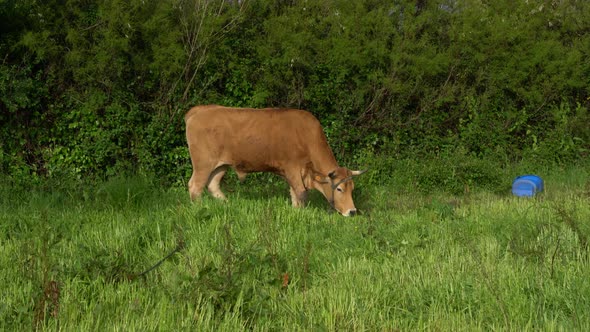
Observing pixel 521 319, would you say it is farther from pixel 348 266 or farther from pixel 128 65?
pixel 128 65

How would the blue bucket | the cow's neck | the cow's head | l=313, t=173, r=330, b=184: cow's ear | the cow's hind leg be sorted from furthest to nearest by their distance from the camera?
1. the blue bucket
2. the cow's hind leg
3. the cow's neck
4. l=313, t=173, r=330, b=184: cow's ear
5. the cow's head

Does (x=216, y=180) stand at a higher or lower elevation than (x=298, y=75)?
lower

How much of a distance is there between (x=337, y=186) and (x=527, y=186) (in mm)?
3190

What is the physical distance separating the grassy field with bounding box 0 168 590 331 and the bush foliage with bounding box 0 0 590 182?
2.83 meters

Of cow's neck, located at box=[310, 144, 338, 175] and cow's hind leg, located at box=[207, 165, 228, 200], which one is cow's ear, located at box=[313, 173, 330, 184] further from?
cow's hind leg, located at box=[207, 165, 228, 200]

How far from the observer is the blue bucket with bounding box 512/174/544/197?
8109 mm

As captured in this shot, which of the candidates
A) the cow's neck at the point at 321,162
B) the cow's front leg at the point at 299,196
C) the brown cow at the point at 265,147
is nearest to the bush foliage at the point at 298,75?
the brown cow at the point at 265,147

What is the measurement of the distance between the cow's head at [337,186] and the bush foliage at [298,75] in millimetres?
2578

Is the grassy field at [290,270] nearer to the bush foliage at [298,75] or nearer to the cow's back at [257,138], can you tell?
the cow's back at [257,138]

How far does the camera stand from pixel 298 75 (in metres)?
9.68

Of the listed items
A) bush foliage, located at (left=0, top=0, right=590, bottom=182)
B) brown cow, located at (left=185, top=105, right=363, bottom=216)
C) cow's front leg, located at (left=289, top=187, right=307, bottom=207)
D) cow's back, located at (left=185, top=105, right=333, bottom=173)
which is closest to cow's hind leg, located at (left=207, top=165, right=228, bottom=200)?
brown cow, located at (left=185, top=105, right=363, bottom=216)

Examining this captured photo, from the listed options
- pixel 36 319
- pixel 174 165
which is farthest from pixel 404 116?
pixel 36 319

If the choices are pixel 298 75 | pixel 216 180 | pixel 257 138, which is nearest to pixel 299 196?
pixel 257 138

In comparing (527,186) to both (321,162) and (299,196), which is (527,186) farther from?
(299,196)
